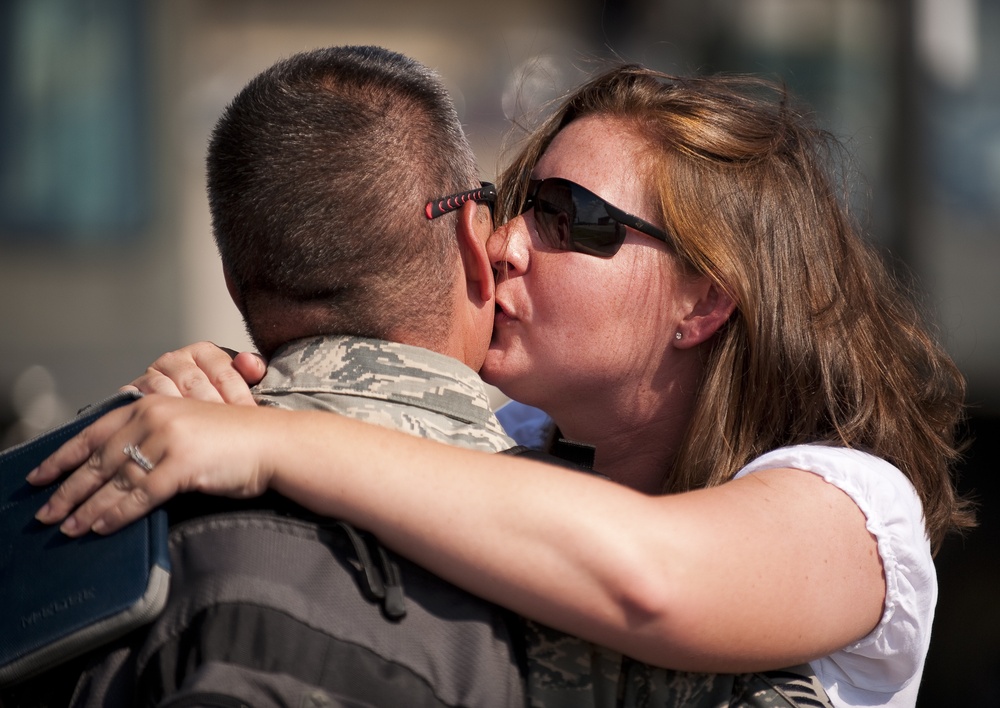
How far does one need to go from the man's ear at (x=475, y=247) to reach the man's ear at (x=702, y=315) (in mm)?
545

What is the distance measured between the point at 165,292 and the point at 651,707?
479cm

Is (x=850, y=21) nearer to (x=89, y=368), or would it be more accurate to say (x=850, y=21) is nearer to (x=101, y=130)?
(x=101, y=130)

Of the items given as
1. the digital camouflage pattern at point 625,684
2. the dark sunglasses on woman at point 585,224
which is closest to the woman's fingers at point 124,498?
the digital camouflage pattern at point 625,684

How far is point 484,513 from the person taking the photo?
145cm

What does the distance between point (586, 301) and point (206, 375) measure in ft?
2.62

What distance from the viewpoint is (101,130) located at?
5.75 meters

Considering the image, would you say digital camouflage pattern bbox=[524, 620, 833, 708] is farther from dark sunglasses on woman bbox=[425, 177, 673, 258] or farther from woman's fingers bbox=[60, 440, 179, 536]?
dark sunglasses on woman bbox=[425, 177, 673, 258]

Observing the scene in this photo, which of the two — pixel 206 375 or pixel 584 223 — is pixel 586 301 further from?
pixel 206 375

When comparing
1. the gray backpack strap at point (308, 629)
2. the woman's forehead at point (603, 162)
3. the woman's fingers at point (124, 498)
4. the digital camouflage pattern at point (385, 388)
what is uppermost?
the woman's forehead at point (603, 162)

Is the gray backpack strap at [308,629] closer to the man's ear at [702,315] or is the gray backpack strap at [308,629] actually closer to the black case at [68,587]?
the black case at [68,587]

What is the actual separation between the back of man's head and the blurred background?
12.5 feet

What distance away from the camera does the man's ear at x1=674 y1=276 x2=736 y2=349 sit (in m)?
2.20

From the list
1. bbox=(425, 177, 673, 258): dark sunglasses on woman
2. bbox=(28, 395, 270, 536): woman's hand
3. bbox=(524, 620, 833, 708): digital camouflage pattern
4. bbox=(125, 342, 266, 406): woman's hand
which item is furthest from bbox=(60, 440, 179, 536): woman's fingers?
bbox=(425, 177, 673, 258): dark sunglasses on woman

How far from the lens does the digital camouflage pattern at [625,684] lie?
4.81ft
